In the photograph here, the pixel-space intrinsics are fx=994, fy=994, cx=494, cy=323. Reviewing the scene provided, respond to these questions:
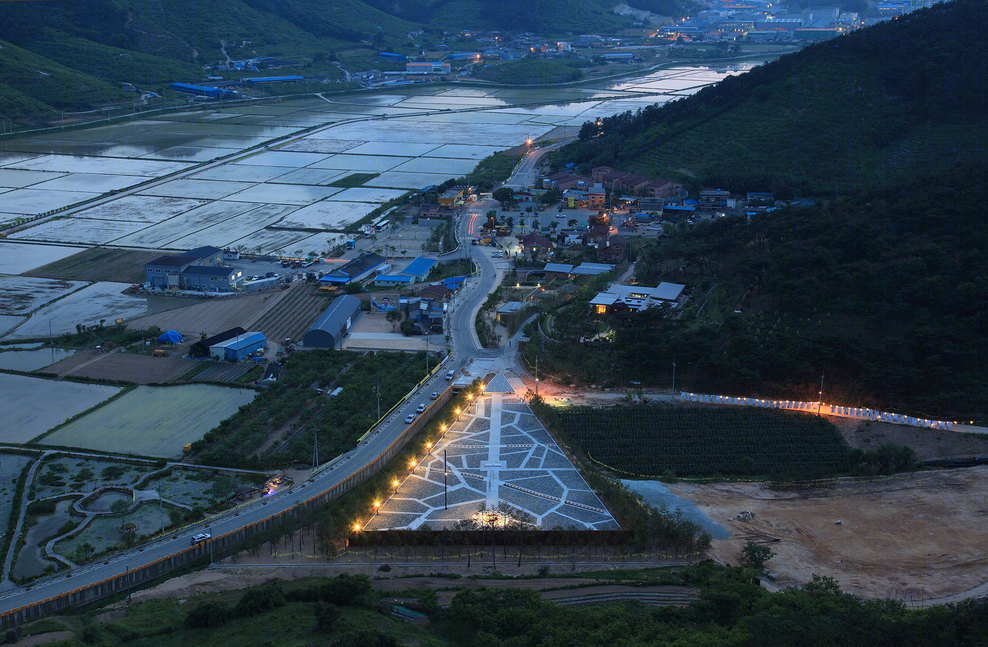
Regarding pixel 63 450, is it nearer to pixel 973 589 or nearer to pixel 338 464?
pixel 338 464

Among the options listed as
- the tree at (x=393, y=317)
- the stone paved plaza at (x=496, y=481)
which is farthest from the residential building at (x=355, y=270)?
the stone paved plaza at (x=496, y=481)

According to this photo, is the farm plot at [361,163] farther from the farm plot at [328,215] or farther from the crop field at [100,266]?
the crop field at [100,266]

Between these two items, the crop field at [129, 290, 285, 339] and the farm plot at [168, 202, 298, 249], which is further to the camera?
the farm plot at [168, 202, 298, 249]

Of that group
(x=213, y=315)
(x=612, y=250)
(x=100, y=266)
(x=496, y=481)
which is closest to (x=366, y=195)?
(x=100, y=266)

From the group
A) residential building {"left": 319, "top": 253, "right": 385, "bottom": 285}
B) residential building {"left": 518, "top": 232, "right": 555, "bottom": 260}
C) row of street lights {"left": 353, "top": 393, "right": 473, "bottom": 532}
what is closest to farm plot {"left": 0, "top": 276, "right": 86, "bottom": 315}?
residential building {"left": 319, "top": 253, "right": 385, "bottom": 285}

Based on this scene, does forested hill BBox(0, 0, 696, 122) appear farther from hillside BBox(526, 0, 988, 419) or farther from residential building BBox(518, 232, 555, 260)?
hillside BBox(526, 0, 988, 419)

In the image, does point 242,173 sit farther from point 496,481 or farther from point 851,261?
point 496,481
